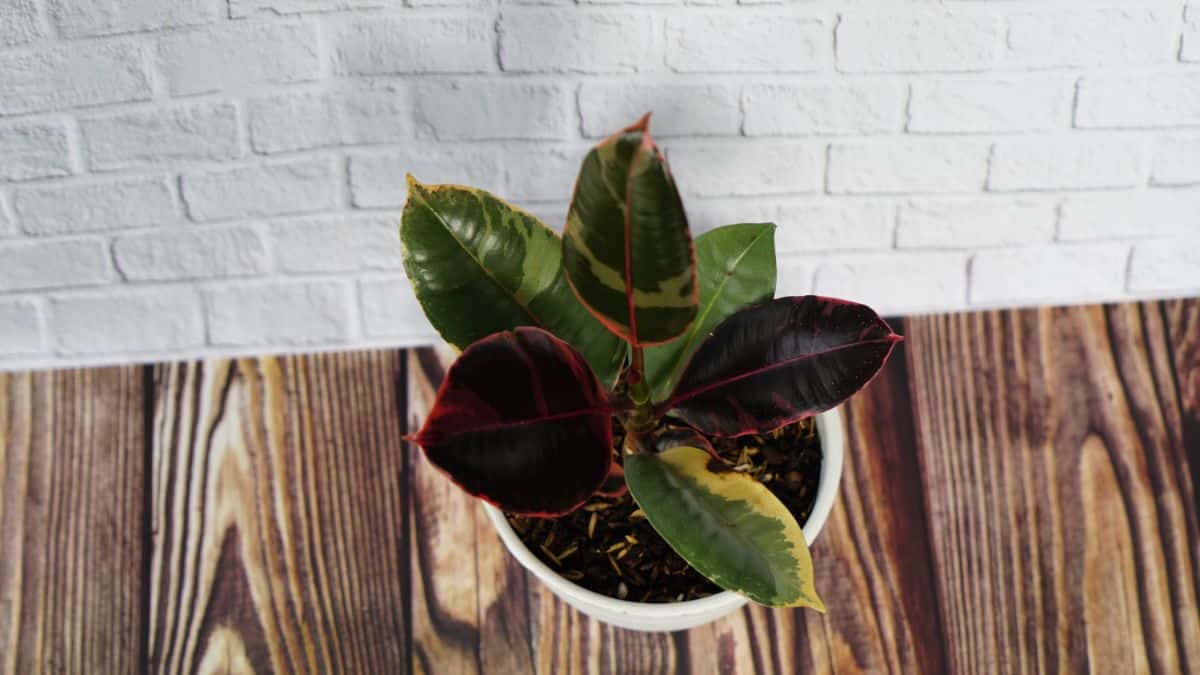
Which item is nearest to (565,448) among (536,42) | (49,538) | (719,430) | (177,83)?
(719,430)

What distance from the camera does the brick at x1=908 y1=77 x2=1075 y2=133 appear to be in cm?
89

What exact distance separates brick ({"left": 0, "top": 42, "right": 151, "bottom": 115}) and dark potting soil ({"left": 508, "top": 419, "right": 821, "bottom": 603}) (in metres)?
0.48

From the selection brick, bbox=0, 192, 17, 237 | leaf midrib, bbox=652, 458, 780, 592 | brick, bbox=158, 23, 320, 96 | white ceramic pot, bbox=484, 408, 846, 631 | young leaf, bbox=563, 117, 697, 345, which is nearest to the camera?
young leaf, bbox=563, 117, 697, 345

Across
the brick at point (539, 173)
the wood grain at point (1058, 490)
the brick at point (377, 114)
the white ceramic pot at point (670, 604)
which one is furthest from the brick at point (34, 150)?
the wood grain at point (1058, 490)

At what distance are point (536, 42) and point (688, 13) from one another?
0.12 meters

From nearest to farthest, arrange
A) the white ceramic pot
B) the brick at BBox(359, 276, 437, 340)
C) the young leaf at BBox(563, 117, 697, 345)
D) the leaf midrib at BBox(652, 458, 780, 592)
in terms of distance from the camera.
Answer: the young leaf at BBox(563, 117, 697, 345) → the leaf midrib at BBox(652, 458, 780, 592) → the white ceramic pot → the brick at BBox(359, 276, 437, 340)

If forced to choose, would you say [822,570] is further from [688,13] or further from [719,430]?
[688,13]

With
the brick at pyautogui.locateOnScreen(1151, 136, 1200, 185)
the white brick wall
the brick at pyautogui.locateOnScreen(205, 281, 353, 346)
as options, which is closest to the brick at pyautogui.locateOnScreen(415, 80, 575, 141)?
the white brick wall

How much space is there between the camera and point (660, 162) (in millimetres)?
486

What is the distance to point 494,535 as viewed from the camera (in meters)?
0.99

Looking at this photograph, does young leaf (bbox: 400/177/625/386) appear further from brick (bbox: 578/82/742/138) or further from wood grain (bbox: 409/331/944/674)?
wood grain (bbox: 409/331/944/674)

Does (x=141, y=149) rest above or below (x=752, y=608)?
above

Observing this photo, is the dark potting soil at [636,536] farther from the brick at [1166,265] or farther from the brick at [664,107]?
the brick at [1166,265]

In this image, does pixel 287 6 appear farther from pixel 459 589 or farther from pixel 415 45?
pixel 459 589
